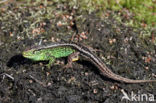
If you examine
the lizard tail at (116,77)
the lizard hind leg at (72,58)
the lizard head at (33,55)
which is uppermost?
the lizard head at (33,55)

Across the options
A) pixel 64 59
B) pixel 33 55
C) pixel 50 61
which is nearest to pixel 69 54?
pixel 64 59

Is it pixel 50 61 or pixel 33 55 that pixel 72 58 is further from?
pixel 33 55

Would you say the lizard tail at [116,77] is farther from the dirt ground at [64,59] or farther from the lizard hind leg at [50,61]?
the lizard hind leg at [50,61]

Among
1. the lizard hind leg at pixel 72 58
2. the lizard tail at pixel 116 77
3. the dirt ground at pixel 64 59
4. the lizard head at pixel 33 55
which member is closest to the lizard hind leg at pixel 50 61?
the dirt ground at pixel 64 59

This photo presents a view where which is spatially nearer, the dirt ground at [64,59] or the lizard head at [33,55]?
the dirt ground at [64,59]

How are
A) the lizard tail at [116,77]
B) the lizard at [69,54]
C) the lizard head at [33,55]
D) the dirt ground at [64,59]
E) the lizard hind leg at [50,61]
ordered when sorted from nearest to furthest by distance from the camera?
the dirt ground at [64,59], the lizard tail at [116,77], the lizard at [69,54], the lizard head at [33,55], the lizard hind leg at [50,61]

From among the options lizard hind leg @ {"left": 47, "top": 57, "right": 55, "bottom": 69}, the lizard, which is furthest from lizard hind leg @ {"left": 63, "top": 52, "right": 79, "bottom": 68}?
lizard hind leg @ {"left": 47, "top": 57, "right": 55, "bottom": 69}

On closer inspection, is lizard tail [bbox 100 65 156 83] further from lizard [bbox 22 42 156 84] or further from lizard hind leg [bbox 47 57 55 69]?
lizard hind leg [bbox 47 57 55 69]

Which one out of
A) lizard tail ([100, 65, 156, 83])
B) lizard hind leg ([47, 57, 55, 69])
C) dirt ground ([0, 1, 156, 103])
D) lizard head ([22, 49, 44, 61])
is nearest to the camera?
dirt ground ([0, 1, 156, 103])
